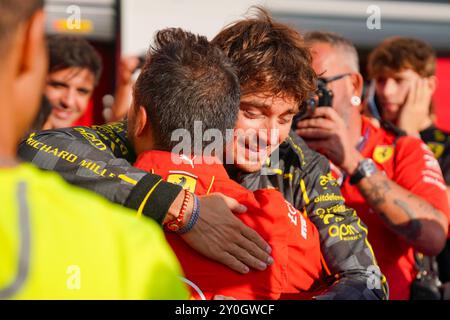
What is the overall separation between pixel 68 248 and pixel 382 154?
2.40 metres

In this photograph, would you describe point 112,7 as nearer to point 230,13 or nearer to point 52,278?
point 230,13

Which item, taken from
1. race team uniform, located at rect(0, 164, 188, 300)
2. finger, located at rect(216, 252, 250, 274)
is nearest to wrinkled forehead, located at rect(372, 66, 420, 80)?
finger, located at rect(216, 252, 250, 274)

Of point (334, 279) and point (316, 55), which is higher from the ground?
→ point (316, 55)

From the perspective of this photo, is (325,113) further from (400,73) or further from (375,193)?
(400,73)

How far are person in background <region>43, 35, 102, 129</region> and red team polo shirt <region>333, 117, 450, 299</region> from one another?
1.41 meters

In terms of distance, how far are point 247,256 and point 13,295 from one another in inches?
38.7

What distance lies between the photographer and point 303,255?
77.5 inches

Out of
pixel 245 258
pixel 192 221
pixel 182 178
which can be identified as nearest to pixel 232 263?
pixel 245 258

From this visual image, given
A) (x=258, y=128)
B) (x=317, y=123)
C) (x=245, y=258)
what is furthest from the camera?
(x=317, y=123)

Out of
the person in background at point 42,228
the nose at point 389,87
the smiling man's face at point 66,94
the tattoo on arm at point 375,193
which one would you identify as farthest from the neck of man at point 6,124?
the nose at point 389,87

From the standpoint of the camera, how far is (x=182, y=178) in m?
1.91

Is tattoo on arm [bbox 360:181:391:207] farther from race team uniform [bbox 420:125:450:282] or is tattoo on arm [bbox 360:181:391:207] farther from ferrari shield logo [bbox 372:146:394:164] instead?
race team uniform [bbox 420:125:450:282]

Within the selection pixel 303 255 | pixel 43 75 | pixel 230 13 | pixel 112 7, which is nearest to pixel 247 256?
pixel 303 255

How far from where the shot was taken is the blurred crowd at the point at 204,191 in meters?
0.90
